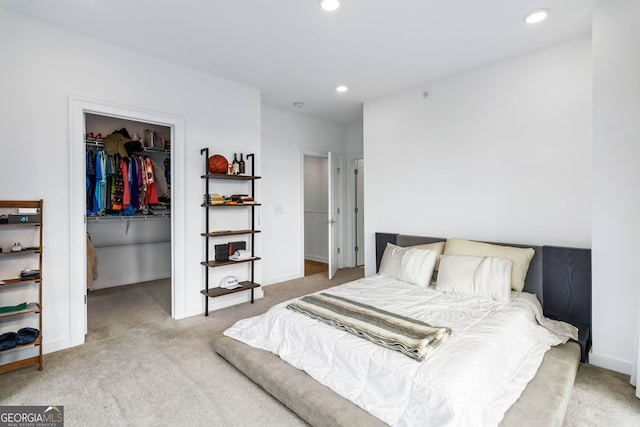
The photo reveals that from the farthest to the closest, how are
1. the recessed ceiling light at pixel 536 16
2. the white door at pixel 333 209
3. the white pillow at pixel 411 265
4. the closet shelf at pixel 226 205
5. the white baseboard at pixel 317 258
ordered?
the white baseboard at pixel 317 258 → the white door at pixel 333 209 → the closet shelf at pixel 226 205 → the white pillow at pixel 411 265 → the recessed ceiling light at pixel 536 16

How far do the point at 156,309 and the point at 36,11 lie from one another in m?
3.00

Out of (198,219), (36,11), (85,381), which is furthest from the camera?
(198,219)

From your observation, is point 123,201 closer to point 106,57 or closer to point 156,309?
point 156,309

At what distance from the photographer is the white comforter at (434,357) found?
58.5 inches

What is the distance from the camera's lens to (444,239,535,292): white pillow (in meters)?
2.77

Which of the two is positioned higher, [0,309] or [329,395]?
[0,309]

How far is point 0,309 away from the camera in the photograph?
2254 millimetres

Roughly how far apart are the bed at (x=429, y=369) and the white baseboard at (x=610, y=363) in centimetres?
7

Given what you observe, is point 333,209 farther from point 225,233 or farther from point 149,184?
point 149,184

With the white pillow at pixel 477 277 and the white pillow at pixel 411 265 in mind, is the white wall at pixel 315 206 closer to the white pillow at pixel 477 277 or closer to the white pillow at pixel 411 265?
the white pillow at pixel 411 265

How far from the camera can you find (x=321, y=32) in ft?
8.86

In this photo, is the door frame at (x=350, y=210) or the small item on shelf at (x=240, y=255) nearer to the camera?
the small item on shelf at (x=240, y=255)

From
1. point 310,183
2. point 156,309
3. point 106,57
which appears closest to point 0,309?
point 156,309

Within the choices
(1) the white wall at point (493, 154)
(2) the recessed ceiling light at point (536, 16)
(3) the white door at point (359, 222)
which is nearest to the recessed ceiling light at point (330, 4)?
(2) the recessed ceiling light at point (536, 16)
